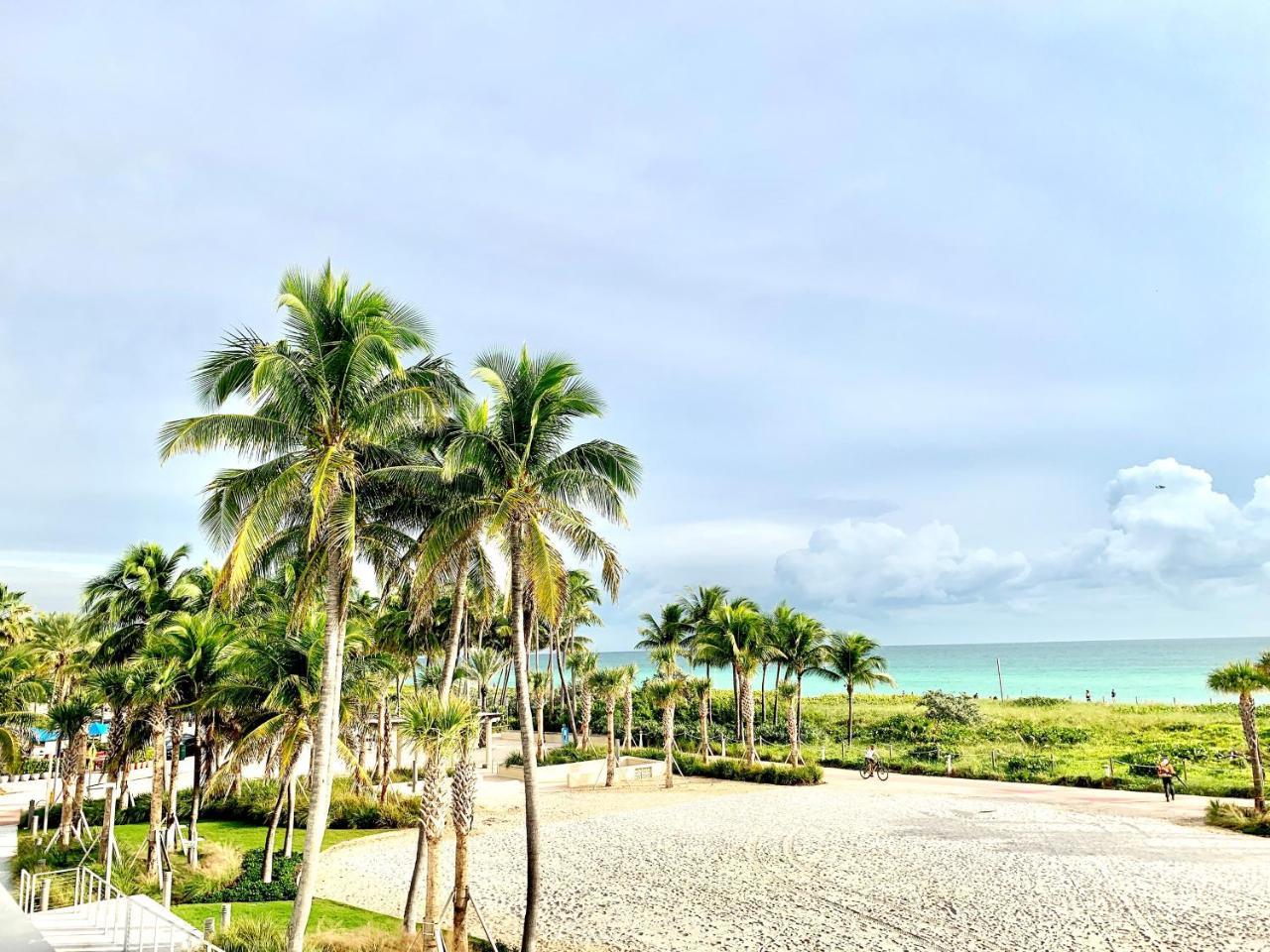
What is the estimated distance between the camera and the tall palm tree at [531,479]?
14.3m

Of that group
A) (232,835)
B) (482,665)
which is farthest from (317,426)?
(482,665)

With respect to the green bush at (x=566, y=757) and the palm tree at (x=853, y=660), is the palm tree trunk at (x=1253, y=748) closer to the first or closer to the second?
the palm tree at (x=853, y=660)

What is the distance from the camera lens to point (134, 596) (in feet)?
91.0

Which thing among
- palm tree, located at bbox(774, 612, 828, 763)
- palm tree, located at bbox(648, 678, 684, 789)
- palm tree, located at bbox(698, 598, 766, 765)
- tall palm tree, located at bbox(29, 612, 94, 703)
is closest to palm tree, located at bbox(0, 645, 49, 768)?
tall palm tree, located at bbox(29, 612, 94, 703)

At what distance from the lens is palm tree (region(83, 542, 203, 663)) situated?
27.5 m

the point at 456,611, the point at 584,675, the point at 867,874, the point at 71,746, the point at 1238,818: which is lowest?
the point at 867,874

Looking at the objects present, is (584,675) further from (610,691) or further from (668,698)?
(668,698)

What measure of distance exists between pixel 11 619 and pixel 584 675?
34836 millimetres

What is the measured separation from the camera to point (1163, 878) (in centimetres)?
1762

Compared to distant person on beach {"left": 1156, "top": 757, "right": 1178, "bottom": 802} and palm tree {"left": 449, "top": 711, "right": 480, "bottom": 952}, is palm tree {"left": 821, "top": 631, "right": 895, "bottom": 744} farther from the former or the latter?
palm tree {"left": 449, "top": 711, "right": 480, "bottom": 952}

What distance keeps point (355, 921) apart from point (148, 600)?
1693 centimetres

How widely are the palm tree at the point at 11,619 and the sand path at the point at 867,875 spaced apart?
31966mm

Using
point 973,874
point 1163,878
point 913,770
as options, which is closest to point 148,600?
point 973,874

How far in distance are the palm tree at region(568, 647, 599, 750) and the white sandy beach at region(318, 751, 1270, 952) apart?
35.6 feet
